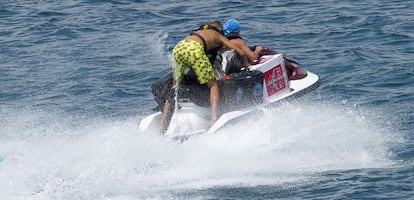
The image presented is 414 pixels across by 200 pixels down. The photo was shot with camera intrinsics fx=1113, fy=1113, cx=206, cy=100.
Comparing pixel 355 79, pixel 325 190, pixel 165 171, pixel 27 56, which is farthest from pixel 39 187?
pixel 27 56

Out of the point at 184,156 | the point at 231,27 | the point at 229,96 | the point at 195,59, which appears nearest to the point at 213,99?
the point at 229,96

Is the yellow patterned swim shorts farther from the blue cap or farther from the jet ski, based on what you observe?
the blue cap

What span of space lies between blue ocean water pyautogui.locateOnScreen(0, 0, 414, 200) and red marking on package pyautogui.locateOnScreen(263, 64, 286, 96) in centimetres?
25

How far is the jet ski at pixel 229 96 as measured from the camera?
13.0 m

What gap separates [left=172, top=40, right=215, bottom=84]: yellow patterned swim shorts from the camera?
Answer: 1286 cm

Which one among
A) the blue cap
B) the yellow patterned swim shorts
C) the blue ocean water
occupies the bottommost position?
the blue ocean water

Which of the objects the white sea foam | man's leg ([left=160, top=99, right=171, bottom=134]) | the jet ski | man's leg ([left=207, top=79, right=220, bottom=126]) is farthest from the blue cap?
man's leg ([left=160, top=99, right=171, bottom=134])

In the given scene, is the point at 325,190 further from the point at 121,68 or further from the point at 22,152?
the point at 121,68

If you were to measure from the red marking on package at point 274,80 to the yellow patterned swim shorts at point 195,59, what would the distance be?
886mm

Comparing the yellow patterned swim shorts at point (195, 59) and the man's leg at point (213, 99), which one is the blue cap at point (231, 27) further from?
the man's leg at point (213, 99)

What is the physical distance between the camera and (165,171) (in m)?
11.9

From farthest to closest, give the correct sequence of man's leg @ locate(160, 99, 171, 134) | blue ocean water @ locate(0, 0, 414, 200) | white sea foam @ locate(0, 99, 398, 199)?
man's leg @ locate(160, 99, 171, 134)
blue ocean water @ locate(0, 0, 414, 200)
white sea foam @ locate(0, 99, 398, 199)

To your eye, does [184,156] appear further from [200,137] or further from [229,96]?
[229,96]

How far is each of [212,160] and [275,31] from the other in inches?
344
